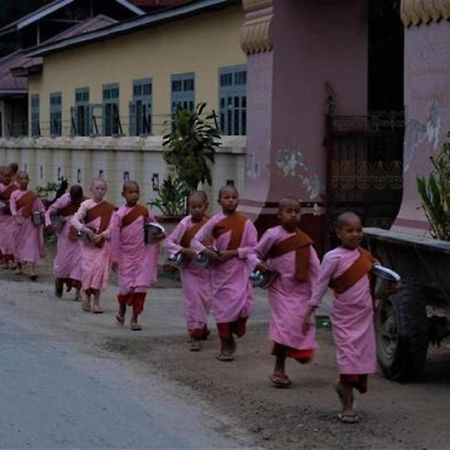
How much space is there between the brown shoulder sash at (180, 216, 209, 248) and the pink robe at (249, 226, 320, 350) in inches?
75.1

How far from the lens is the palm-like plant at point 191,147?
19297mm

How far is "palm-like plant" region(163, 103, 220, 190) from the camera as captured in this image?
A: 19.3 m

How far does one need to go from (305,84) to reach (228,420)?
897cm

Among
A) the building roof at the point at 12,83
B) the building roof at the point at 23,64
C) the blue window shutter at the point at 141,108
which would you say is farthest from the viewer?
the building roof at the point at 12,83

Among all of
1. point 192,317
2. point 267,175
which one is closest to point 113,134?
point 267,175

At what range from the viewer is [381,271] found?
8.43m

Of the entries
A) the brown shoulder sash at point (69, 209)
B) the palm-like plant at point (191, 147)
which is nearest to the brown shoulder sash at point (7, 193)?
the palm-like plant at point (191, 147)

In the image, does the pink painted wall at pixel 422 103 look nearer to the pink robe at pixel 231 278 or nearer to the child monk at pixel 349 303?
the pink robe at pixel 231 278

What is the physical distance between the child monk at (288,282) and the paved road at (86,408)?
3.28ft

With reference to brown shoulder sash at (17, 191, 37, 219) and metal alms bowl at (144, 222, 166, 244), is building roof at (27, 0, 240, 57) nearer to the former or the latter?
brown shoulder sash at (17, 191, 37, 219)

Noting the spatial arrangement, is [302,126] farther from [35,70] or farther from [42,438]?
[35,70]

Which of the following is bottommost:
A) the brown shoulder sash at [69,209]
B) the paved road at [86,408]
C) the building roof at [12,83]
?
the paved road at [86,408]

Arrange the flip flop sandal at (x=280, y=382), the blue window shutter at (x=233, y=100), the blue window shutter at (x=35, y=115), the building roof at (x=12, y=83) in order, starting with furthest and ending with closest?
the building roof at (x=12, y=83), the blue window shutter at (x=35, y=115), the blue window shutter at (x=233, y=100), the flip flop sandal at (x=280, y=382)

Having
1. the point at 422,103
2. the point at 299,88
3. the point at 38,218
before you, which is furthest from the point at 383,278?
the point at 38,218
